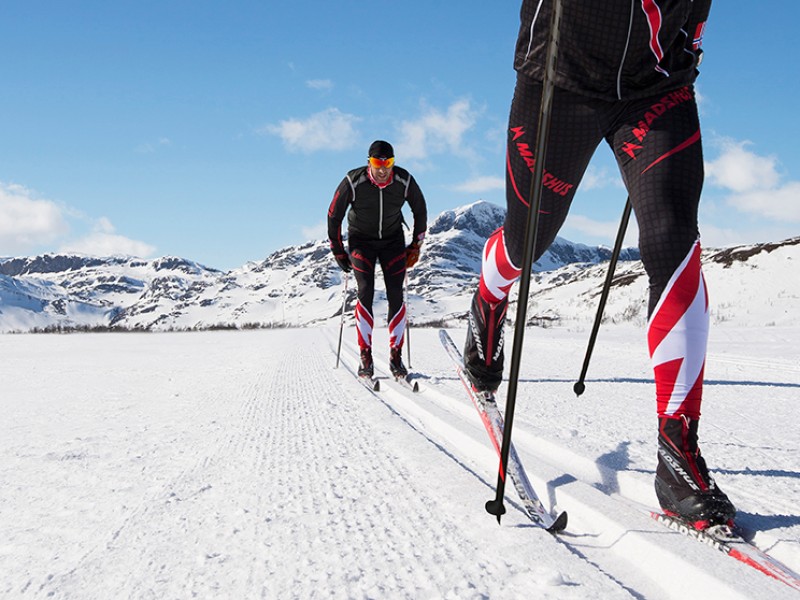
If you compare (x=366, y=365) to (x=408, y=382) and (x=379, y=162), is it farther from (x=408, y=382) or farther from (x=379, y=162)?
(x=379, y=162)

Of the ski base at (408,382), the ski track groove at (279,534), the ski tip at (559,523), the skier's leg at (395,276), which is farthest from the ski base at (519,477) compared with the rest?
the skier's leg at (395,276)

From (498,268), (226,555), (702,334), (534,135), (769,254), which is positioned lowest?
(226,555)

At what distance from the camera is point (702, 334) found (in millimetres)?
1502

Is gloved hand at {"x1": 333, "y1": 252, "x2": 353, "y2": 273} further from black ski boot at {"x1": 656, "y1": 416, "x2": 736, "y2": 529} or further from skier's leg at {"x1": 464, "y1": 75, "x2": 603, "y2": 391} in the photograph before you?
black ski boot at {"x1": 656, "y1": 416, "x2": 736, "y2": 529}

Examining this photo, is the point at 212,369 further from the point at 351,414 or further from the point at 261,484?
the point at 261,484

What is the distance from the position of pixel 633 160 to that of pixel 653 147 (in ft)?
0.26

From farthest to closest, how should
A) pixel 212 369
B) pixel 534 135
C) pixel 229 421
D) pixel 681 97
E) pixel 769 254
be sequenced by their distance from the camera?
pixel 769 254
pixel 212 369
pixel 229 421
pixel 534 135
pixel 681 97

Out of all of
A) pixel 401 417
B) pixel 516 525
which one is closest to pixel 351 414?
pixel 401 417

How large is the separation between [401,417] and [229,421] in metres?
0.89

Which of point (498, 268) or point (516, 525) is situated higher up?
point (498, 268)

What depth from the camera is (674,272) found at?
1510mm

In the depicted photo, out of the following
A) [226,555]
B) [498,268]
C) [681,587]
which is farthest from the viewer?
[498,268]

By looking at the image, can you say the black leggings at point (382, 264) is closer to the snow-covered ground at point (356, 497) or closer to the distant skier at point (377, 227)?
the distant skier at point (377, 227)

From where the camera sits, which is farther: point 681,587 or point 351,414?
point 351,414
